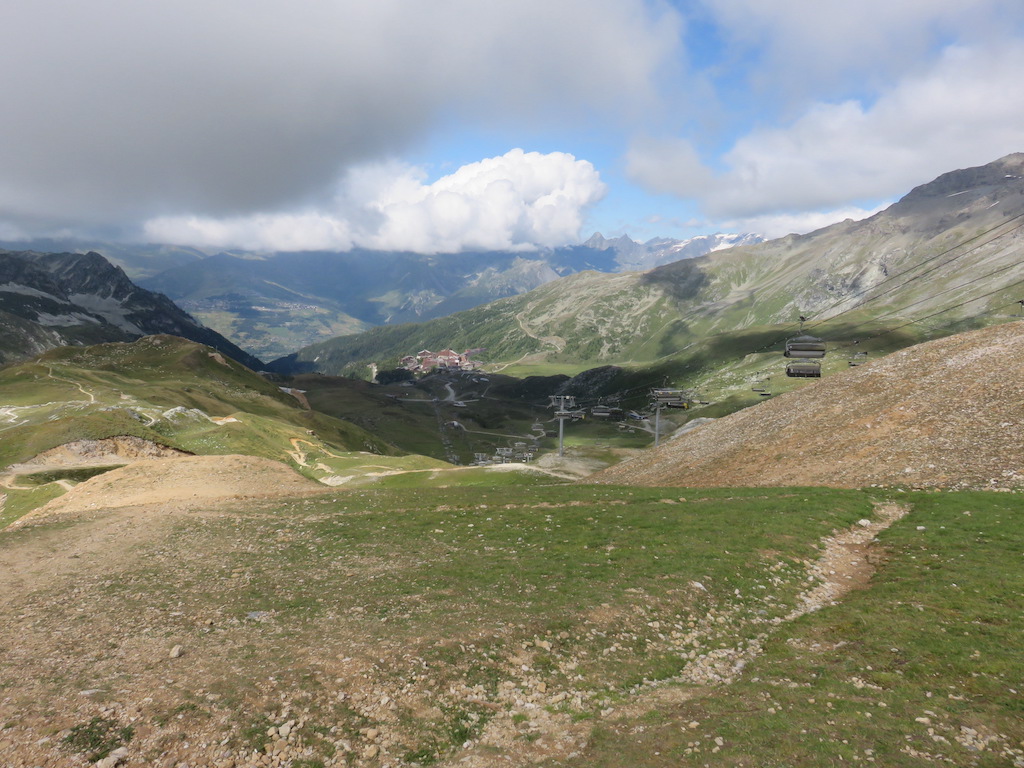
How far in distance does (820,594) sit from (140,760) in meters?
24.5

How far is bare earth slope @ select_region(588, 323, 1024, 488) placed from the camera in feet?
123

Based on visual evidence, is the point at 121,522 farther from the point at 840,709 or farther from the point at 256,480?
the point at 840,709


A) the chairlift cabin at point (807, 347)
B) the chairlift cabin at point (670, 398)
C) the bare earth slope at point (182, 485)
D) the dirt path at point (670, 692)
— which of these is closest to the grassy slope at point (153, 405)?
the bare earth slope at point (182, 485)

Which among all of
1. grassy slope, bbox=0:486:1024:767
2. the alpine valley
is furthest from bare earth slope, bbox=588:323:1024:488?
grassy slope, bbox=0:486:1024:767

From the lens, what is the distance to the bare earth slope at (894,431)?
3734 cm

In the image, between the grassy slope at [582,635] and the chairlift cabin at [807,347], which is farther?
the chairlift cabin at [807,347]

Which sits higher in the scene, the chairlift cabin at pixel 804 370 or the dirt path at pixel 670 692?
the chairlift cabin at pixel 804 370

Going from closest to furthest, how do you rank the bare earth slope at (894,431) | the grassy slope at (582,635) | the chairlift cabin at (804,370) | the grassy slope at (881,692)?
the grassy slope at (881,692) → the grassy slope at (582,635) → the bare earth slope at (894,431) → the chairlift cabin at (804,370)

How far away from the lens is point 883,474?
38625mm

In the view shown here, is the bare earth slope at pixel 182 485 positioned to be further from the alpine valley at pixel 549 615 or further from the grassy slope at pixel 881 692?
the grassy slope at pixel 881 692

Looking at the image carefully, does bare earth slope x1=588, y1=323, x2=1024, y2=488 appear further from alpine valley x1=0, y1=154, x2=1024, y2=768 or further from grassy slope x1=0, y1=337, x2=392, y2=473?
grassy slope x1=0, y1=337, x2=392, y2=473

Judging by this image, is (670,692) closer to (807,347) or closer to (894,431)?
(894,431)

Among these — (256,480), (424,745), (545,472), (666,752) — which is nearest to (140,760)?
(424,745)

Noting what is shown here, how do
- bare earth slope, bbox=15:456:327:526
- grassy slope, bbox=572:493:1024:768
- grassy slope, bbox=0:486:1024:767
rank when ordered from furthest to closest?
bare earth slope, bbox=15:456:327:526, grassy slope, bbox=0:486:1024:767, grassy slope, bbox=572:493:1024:768
